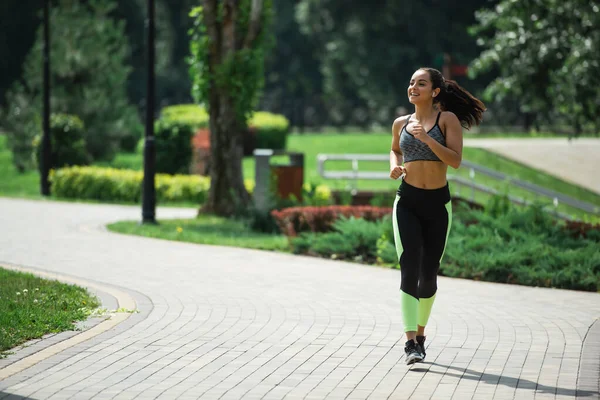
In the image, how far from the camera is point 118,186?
81.3ft

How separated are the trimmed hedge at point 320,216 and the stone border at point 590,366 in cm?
638

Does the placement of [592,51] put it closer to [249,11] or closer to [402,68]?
[249,11]

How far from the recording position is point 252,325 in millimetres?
9109

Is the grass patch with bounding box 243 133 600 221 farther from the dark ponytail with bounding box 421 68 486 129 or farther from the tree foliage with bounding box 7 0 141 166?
the dark ponytail with bounding box 421 68 486 129

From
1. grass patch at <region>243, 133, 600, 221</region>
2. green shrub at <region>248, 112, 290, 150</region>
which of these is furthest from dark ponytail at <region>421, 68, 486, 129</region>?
green shrub at <region>248, 112, 290, 150</region>

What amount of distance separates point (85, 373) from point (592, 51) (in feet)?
51.1

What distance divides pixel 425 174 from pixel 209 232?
31.8 feet

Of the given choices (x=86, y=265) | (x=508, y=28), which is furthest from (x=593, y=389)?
(x=508, y=28)

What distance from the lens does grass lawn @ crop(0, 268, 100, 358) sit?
27.4 feet

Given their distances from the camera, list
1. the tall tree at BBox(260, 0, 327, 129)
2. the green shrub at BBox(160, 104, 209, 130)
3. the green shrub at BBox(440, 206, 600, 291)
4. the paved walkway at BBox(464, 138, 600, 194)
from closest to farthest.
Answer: the green shrub at BBox(440, 206, 600, 291), the paved walkway at BBox(464, 138, 600, 194), the green shrub at BBox(160, 104, 209, 130), the tall tree at BBox(260, 0, 327, 129)

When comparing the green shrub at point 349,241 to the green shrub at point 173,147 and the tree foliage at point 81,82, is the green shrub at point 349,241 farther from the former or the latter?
the tree foliage at point 81,82

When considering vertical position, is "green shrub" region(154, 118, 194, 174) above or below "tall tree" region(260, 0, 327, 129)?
below

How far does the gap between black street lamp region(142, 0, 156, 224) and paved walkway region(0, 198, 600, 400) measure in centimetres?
418

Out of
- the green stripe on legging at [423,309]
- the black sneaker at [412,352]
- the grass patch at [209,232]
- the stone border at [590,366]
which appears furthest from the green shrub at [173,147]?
the black sneaker at [412,352]
